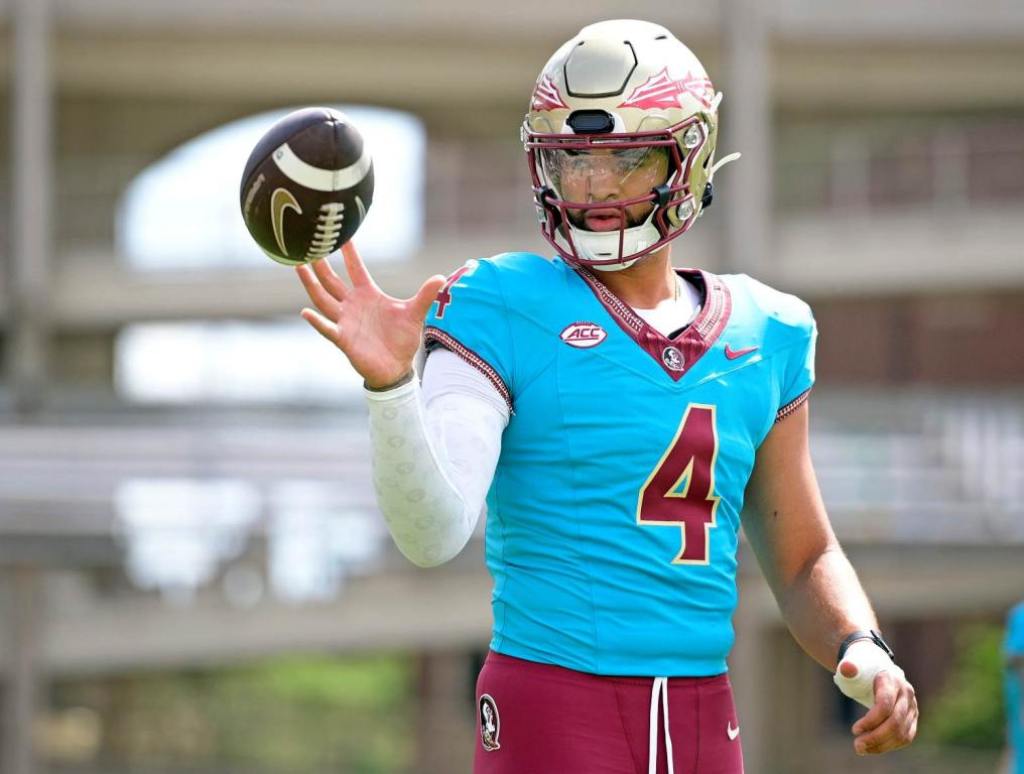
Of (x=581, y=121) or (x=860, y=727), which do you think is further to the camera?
(x=581, y=121)

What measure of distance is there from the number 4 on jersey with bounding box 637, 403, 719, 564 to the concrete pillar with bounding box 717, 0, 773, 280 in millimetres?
13988

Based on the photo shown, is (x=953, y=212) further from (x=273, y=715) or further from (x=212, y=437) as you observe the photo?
(x=273, y=715)

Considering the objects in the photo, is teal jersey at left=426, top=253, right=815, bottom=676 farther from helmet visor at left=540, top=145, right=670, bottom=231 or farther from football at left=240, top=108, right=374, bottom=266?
football at left=240, top=108, right=374, bottom=266

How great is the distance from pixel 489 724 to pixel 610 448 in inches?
17.3

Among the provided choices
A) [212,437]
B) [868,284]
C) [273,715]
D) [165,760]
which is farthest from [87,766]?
[868,284]

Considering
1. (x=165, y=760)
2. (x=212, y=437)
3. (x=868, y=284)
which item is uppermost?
(x=868, y=284)

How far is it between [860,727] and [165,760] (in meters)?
17.3

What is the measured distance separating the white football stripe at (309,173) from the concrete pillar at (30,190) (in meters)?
14.5

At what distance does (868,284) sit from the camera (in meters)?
16.9

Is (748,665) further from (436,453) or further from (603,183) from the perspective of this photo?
(436,453)

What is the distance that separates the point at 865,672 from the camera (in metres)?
2.44

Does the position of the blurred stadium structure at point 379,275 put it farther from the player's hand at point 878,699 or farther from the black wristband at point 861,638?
the player's hand at point 878,699

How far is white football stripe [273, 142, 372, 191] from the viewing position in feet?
7.80

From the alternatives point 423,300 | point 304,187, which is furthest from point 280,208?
point 423,300
